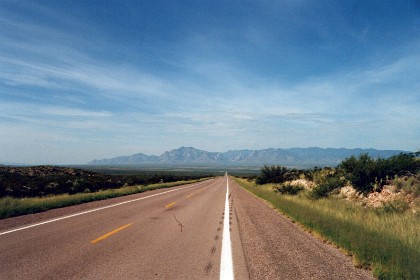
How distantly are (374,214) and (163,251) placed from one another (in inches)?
327

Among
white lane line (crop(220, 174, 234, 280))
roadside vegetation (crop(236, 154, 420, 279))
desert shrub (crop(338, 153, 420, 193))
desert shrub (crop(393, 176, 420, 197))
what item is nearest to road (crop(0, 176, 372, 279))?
white lane line (crop(220, 174, 234, 280))

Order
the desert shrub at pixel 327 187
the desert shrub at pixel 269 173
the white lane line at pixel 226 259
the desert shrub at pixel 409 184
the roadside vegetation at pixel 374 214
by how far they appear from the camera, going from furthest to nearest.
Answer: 1. the desert shrub at pixel 269 173
2. the desert shrub at pixel 327 187
3. the desert shrub at pixel 409 184
4. the roadside vegetation at pixel 374 214
5. the white lane line at pixel 226 259

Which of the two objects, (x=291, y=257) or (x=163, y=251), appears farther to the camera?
(x=163, y=251)

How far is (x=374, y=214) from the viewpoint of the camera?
12.0m

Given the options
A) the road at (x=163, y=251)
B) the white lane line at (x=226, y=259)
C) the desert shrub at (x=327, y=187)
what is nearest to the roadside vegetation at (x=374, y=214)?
the desert shrub at (x=327, y=187)

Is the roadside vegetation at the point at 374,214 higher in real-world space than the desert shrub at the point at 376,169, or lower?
lower

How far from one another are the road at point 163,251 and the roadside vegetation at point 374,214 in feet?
1.65

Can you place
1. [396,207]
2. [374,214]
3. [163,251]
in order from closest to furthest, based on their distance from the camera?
1. [163,251]
2. [374,214]
3. [396,207]

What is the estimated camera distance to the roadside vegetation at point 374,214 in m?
6.38

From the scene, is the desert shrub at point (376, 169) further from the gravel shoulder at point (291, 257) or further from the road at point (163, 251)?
the gravel shoulder at point (291, 257)

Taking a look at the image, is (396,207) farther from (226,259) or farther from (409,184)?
(226,259)

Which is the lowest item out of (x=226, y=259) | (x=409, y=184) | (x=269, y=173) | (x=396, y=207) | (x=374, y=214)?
(x=226, y=259)

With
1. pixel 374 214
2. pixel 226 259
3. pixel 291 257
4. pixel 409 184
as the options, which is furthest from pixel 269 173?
pixel 226 259

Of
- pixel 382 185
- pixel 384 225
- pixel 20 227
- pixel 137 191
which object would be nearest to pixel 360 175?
pixel 382 185
